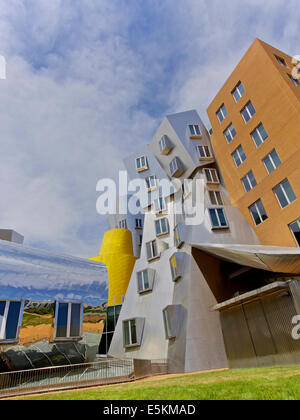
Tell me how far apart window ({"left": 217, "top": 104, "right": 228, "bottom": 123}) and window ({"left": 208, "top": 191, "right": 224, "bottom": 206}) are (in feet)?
27.7

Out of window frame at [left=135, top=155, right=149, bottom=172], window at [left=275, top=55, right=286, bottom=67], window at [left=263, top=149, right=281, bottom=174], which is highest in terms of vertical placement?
window frame at [left=135, top=155, right=149, bottom=172]

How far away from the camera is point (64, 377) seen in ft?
47.7

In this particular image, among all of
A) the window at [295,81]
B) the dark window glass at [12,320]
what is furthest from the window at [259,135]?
the dark window glass at [12,320]

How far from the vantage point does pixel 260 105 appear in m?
22.1

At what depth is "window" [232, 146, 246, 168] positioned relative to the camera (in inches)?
939

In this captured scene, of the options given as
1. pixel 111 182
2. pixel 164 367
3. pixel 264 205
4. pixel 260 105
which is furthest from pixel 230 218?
pixel 111 182

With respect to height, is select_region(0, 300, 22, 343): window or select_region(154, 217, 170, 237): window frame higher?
select_region(154, 217, 170, 237): window frame

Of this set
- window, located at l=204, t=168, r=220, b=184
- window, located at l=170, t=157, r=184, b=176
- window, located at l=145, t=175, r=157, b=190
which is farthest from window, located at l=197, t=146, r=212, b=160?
window, located at l=145, t=175, r=157, b=190

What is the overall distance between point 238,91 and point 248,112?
133 inches

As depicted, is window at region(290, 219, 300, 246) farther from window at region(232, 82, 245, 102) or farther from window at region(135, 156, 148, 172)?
window at region(135, 156, 148, 172)

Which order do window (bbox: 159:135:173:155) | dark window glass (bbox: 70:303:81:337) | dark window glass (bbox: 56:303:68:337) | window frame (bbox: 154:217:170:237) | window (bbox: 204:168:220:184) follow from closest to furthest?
dark window glass (bbox: 56:303:68:337)
dark window glass (bbox: 70:303:81:337)
window (bbox: 204:168:220:184)
window frame (bbox: 154:217:170:237)
window (bbox: 159:135:173:155)

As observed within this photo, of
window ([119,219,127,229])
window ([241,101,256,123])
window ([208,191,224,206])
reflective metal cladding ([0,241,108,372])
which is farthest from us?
window ([119,219,127,229])

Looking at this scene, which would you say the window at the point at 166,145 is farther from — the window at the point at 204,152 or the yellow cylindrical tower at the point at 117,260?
the yellow cylindrical tower at the point at 117,260

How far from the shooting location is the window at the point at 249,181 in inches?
875
